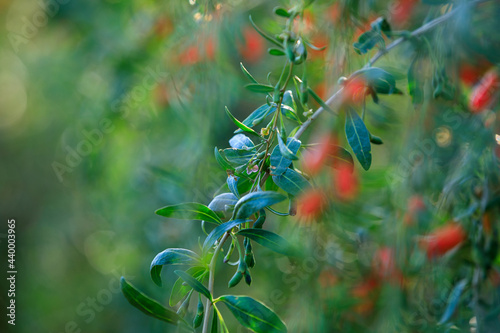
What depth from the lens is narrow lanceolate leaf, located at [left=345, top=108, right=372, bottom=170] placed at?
13.5 inches

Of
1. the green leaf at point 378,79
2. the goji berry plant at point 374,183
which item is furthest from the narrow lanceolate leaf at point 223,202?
the green leaf at point 378,79

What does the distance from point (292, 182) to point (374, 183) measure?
0.34 m

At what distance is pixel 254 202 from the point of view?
29cm

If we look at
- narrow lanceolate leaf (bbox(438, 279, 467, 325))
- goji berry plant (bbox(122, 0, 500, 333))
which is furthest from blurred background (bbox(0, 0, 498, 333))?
narrow lanceolate leaf (bbox(438, 279, 467, 325))

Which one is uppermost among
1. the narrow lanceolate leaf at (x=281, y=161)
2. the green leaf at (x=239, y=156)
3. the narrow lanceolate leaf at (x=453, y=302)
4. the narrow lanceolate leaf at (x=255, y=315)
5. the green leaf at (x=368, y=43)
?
the green leaf at (x=368, y=43)

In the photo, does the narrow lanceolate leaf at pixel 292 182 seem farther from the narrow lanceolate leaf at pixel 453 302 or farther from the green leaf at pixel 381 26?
the narrow lanceolate leaf at pixel 453 302

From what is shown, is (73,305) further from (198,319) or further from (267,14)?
(198,319)

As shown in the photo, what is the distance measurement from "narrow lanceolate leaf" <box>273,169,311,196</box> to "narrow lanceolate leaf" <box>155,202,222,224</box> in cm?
5

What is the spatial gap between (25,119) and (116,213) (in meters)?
2.06

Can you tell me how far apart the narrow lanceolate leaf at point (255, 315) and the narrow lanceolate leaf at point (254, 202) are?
0.06 metres

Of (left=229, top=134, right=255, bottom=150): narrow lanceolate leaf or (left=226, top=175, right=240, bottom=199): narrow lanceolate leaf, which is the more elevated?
(left=229, top=134, right=255, bottom=150): narrow lanceolate leaf

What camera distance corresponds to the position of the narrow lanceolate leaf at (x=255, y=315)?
30 cm

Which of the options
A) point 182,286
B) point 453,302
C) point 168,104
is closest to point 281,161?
point 182,286

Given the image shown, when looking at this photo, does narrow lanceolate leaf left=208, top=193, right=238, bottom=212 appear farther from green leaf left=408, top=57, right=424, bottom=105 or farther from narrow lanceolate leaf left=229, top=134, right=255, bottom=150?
green leaf left=408, top=57, right=424, bottom=105
